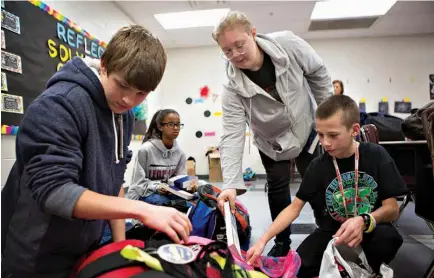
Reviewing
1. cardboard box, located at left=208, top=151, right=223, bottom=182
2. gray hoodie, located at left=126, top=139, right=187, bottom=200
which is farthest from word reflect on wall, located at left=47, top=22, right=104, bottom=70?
cardboard box, located at left=208, top=151, right=223, bottom=182

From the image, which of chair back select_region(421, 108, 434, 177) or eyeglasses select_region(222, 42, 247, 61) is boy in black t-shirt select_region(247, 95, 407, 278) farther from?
eyeglasses select_region(222, 42, 247, 61)

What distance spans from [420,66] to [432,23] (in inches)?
29.9

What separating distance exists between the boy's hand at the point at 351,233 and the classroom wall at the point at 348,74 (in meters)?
4.71

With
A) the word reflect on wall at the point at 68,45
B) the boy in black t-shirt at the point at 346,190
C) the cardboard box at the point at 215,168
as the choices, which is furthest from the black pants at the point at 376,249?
the cardboard box at the point at 215,168

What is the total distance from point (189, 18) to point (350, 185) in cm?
396

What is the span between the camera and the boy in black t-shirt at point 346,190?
1.10 metres

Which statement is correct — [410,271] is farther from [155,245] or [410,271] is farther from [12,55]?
Answer: [12,55]

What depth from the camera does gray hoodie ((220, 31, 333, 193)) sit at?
1432 mm

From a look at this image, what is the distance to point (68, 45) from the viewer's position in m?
2.87

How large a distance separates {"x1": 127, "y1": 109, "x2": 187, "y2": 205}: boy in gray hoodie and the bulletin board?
90 centimetres

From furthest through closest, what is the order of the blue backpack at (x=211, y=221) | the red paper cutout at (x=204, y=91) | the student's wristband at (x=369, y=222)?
the red paper cutout at (x=204, y=91) < the blue backpack at (x=211, y=221) < the student's wristband at (x=369, y=222)

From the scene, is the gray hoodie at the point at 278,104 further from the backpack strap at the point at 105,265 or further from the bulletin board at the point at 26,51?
the bulletin board at the point at 26,51

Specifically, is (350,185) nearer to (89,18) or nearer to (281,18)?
(89,18)

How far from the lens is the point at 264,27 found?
15.9 feet
